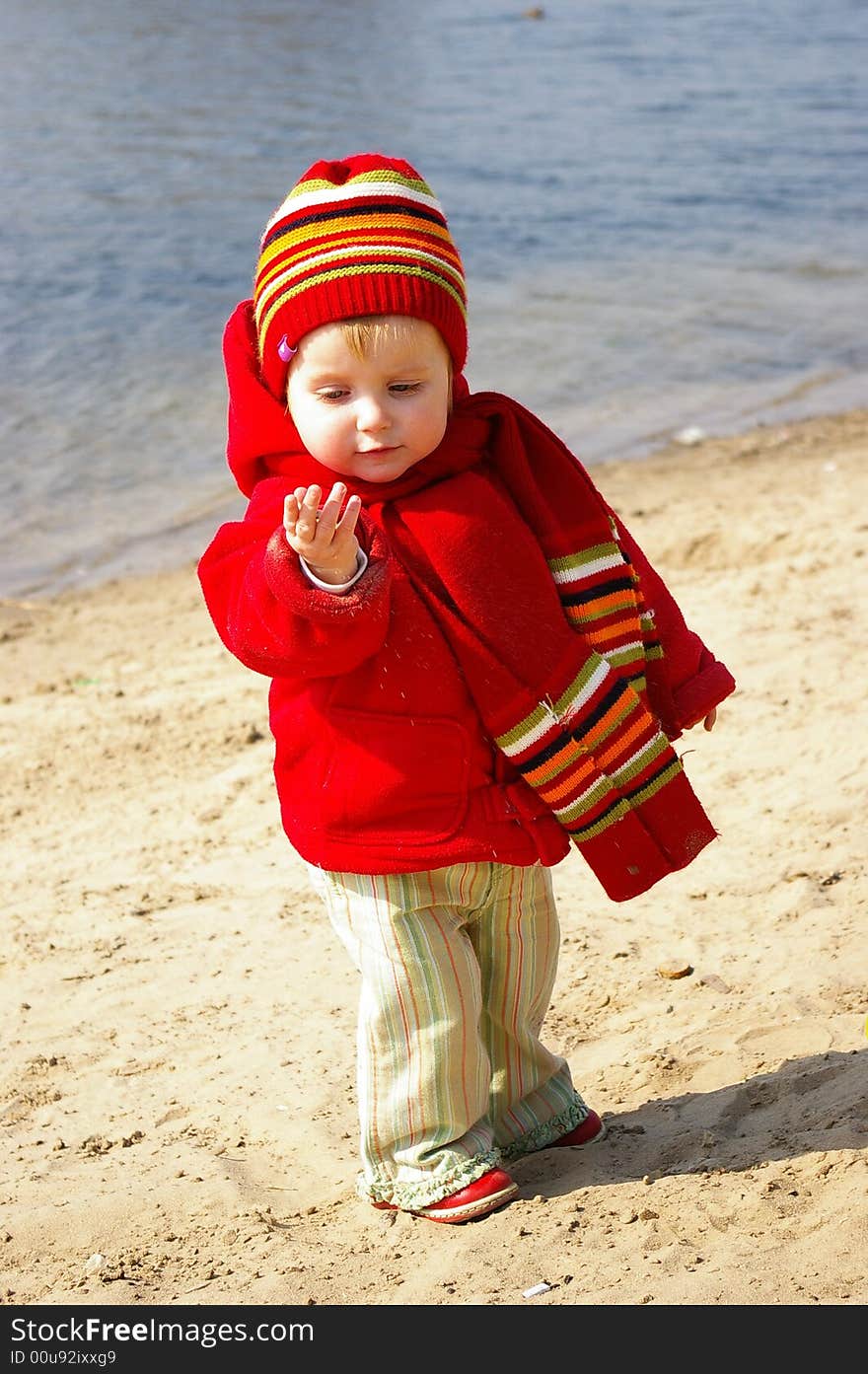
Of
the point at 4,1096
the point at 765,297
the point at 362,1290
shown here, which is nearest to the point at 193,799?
the point at 4,1096

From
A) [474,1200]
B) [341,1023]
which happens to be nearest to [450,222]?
[341,1023]

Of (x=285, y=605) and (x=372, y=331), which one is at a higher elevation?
(x=372, y=331)

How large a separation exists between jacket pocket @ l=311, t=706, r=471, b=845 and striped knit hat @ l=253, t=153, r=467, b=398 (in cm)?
60

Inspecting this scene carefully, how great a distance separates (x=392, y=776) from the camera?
8.48ft

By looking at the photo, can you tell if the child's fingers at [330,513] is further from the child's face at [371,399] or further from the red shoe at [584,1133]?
the red shoe at [584,1133]

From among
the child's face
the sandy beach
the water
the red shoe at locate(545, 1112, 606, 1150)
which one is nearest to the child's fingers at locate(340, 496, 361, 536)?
the child's face

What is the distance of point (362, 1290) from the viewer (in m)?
2.62

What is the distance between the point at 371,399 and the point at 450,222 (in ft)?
37.1

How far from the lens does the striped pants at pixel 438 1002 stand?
8.93ft

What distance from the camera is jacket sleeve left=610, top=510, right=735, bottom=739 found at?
285 centimetres

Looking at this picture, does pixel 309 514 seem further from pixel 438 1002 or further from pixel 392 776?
pixel 438 1002

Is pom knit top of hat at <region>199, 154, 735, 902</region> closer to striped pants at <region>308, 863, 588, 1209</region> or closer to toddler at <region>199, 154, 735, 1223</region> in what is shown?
toddler at <region>199, 154, 735, 1223</region>

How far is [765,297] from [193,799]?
320 inches
